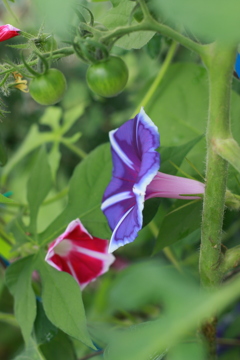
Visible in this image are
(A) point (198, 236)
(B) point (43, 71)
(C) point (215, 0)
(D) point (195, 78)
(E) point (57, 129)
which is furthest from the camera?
(E) point (57, 129)

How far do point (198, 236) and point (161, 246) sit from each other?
53 mm

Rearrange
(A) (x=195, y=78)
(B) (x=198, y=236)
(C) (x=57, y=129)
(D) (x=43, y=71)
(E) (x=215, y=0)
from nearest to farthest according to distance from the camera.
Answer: (E) (x=215, y=0) < (D) (x=43, y=71) < (B) (x=198, y=236) < (A) (x=195, y=78) < (C) (x=57, y=129)

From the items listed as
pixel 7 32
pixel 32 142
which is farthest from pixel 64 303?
pixel 32 142

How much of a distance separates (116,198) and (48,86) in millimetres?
122

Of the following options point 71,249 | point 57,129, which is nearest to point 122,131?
point 71,249

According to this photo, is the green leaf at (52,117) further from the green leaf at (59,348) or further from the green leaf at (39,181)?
the green leaf at (59,348)

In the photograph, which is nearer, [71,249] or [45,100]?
[45,100]

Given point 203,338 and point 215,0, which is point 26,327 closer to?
point 203,338

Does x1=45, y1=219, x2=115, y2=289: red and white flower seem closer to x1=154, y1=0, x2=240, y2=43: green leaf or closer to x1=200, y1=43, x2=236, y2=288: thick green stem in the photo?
x1=200, y1=43, x2=236, y2=288: thick green stem

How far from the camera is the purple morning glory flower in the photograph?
0.36 metres

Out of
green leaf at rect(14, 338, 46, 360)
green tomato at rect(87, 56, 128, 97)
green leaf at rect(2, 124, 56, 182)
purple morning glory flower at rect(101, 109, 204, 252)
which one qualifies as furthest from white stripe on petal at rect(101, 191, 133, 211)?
green leaf at rect(2, 124, 56, 182)

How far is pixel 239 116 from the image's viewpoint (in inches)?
21.9

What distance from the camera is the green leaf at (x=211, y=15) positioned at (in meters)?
0.15

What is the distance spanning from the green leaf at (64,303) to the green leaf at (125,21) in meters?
0.24
